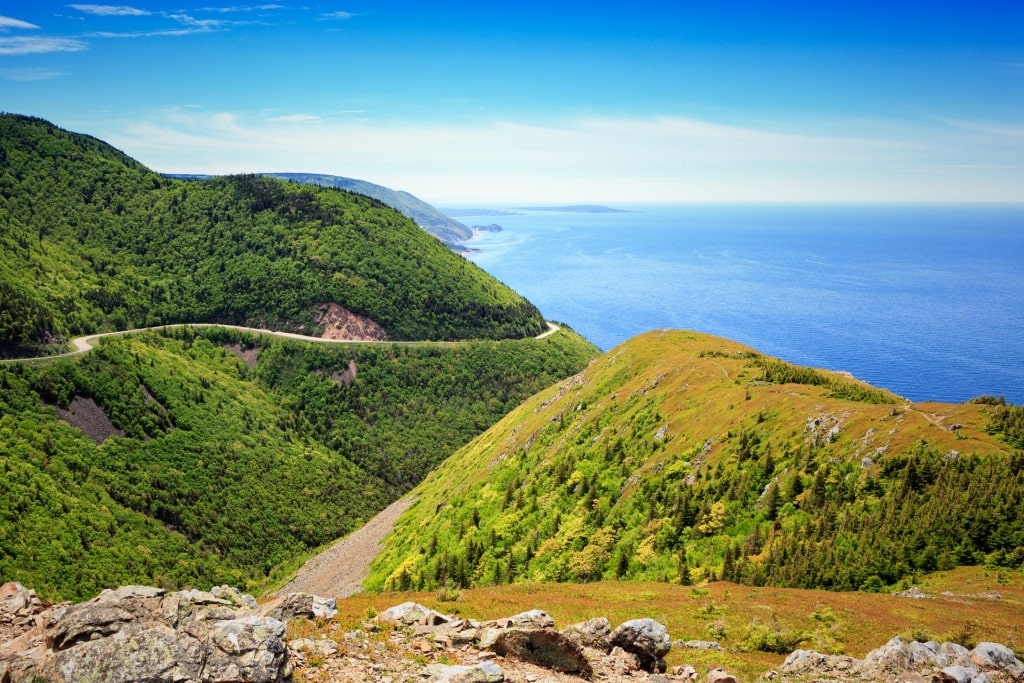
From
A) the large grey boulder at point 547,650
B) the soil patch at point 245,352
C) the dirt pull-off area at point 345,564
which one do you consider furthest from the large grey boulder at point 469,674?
the soil patch at point 245,352

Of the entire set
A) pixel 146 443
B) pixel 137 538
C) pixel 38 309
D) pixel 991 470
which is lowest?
pixel 137 538

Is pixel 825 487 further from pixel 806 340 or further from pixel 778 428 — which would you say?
pixel 806 340

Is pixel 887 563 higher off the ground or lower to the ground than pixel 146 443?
higher

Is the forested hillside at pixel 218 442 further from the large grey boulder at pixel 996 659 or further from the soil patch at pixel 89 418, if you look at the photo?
the large grey boulder at pixel 996 659

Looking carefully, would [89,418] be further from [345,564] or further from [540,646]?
[540,646]

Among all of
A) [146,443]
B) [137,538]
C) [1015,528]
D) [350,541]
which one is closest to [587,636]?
[1015,528]

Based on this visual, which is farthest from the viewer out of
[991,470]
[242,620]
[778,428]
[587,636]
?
[778,428]
